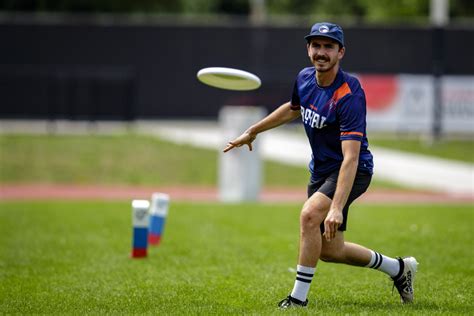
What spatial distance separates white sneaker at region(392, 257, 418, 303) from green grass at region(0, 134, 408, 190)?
546 inches

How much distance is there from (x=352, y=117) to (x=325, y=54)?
509 mm

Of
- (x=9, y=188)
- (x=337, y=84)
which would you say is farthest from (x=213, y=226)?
(x=9, y=188)

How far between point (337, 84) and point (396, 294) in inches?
84.8

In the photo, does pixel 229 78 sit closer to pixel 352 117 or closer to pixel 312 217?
pixel 352 117

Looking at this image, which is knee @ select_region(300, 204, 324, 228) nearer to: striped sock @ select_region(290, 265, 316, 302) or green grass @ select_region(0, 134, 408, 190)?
striped sock @ select_region(290, 265, 316, 302)

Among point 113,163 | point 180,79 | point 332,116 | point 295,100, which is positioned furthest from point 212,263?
point 180,79

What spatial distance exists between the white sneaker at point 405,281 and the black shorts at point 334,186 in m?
0.72

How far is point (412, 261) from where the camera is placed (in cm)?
809

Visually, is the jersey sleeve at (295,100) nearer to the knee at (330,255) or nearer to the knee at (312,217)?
the knee at (312,217)

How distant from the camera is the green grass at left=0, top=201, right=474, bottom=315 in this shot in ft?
26.2

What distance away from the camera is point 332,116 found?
7406 mm

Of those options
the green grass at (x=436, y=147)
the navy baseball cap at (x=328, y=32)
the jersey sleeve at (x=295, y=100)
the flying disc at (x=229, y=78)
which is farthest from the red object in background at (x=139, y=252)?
the green grass at (x=436, y=147)

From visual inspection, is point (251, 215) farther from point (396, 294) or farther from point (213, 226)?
point (396, 294)

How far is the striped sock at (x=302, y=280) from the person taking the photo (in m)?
7.39
